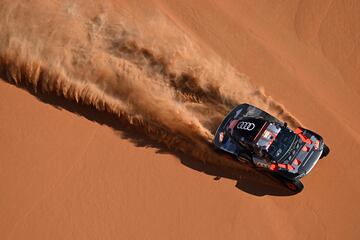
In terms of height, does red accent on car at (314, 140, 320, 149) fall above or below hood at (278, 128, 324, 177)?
above

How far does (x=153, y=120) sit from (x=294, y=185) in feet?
11.4

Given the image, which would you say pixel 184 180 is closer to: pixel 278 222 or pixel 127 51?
pixel 278 222

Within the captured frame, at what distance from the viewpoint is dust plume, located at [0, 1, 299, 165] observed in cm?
1238

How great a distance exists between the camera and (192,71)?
501 inches

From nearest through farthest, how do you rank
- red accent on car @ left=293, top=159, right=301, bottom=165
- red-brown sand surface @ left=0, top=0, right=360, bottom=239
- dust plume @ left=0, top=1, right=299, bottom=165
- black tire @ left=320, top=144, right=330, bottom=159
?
red accent on car @ left=293, top=159, right=301, bottom=165
red-brown sand surface @ left=0, top=0, right=360, bottom=239
black tire @ left=320, top=144, right=330, bottom=159
dust plume @ left=0, top=1, right=299, bottom=165

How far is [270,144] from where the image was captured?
1138 cm

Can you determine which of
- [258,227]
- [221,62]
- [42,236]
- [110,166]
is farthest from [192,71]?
[42,236]

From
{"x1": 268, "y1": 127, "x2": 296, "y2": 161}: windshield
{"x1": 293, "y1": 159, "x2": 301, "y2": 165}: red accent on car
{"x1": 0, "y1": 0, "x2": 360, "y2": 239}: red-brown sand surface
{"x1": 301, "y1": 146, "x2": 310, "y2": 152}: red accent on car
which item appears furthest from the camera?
{"x1": 0, "y1": 0, "x2": 360, "y2": 239}: red-brown sand surface

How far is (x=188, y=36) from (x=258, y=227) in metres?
4.93

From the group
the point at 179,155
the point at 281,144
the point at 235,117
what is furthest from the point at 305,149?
the point at 179,155

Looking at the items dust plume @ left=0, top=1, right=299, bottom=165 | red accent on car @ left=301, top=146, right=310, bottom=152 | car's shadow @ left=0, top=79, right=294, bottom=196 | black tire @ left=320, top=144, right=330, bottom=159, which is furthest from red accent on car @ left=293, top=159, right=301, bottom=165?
dust plume @ left=0, top=1, right=299, bottom=165

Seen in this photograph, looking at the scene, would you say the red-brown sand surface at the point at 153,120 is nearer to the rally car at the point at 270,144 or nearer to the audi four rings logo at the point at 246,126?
the rally car at the point at 270,144

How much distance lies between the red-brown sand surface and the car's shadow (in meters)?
0.02

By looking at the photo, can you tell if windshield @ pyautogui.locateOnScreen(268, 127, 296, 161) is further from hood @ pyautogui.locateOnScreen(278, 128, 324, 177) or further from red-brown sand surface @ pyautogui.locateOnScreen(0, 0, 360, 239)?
red-brown sand surface @ pyautogui.locateOnScreen(0, 0, 360, 239)
